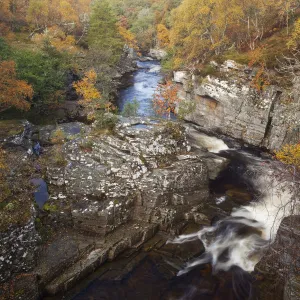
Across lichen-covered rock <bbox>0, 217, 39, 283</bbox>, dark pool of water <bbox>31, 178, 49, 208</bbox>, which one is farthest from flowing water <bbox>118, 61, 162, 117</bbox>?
lichen-covered rock <bbox>0, 217, 39, 283</bbox>

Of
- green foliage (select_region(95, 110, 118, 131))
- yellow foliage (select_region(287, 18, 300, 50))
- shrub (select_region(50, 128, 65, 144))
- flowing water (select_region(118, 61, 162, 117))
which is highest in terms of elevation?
yellow foliage (select_region(287, 18, 300, 50))

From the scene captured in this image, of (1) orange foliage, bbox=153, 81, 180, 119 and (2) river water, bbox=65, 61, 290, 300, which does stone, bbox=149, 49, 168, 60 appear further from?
(2) river water, bbox=65, 61, 290, 300

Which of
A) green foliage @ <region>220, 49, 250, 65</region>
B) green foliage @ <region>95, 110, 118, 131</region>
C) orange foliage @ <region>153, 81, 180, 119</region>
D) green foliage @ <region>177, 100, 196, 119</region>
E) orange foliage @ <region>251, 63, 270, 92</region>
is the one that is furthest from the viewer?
orange foliage @ <region>153, 81, 180, 119</region>

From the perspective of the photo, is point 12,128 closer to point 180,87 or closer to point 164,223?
point 164,223

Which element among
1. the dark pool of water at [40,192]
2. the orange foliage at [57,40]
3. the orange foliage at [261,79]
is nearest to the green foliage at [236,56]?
the orange foliage at [261,79]

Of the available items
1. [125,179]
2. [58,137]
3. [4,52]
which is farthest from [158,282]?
[4,52]
